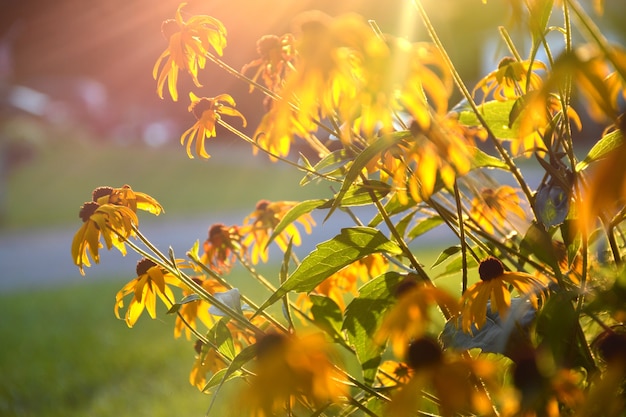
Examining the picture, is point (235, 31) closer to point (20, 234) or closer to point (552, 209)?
point (20, 234)

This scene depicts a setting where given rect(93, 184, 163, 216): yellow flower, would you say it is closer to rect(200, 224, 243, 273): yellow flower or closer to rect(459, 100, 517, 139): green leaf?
rect(200, 224, 243, 273): yellow flower

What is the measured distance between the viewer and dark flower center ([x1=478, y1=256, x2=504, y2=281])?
996 millimetres

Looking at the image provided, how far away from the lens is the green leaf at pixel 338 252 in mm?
1077

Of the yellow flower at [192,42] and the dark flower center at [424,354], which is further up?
the yellow flower at [192,42]

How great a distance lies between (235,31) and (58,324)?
6948 millimetres

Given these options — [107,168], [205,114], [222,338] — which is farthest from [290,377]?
[107,168]

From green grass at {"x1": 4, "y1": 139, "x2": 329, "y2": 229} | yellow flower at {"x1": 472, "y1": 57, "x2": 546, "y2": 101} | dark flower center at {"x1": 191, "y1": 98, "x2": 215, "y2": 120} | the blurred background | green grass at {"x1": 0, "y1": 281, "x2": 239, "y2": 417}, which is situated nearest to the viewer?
yellow flower at {"x1": 472, "y1": 57, "x2": 546, "y2": 101}

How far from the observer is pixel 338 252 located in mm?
1098

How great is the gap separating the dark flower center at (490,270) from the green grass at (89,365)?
4.91 feet

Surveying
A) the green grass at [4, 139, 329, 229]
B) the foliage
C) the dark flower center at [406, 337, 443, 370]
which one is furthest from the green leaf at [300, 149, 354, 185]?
the green grass at [4, 139, 329, 229]

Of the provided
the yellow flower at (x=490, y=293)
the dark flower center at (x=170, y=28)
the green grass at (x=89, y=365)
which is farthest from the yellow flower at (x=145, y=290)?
the green grass at (x=89, y=365)

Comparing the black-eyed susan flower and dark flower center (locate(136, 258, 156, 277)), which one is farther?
dark flower center (locate(136, 258, 156, 277))

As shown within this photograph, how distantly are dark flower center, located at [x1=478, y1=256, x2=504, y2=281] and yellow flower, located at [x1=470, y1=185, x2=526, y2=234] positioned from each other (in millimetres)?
295

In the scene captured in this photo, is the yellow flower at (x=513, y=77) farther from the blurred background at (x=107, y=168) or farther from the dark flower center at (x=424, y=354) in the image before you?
the dark flower center at (x=424, y=354)
